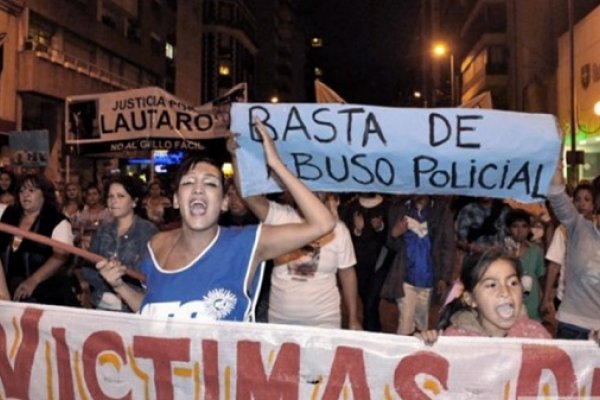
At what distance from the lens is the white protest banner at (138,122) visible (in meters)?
12.5

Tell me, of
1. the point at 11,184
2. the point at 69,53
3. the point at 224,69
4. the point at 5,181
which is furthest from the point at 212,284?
the point at 224,69

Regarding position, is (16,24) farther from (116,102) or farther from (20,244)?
(20,244)

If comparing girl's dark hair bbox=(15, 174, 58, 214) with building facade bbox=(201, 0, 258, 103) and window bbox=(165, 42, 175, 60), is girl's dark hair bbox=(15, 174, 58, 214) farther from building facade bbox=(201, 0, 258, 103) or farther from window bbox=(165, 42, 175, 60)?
building facade bbox=(201, 0, 258, 103)

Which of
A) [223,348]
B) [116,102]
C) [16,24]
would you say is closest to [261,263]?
[223,348]

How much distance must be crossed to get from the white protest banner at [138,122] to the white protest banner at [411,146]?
8174mm

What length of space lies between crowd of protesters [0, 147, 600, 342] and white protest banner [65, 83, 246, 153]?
7.45 ft

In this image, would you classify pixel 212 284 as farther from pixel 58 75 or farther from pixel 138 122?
pixel 58 75

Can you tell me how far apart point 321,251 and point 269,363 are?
1851 mm

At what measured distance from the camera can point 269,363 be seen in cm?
342

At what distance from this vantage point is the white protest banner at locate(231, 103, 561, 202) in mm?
4023

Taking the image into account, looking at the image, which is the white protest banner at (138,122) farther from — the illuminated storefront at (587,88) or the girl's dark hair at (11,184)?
the illuminated storefront at (587,88)

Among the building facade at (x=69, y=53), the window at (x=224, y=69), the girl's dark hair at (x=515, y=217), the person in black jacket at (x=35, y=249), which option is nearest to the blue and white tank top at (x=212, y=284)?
the person in black jacket at (x=35, y=249)

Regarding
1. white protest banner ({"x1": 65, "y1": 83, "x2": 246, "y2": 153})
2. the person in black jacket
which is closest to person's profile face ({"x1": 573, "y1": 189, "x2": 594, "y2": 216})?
the person in black jacket

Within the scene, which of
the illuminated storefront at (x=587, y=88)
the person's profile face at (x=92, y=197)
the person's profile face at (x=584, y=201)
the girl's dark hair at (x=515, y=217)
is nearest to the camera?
the person's profile face at (x=584, y=201)
